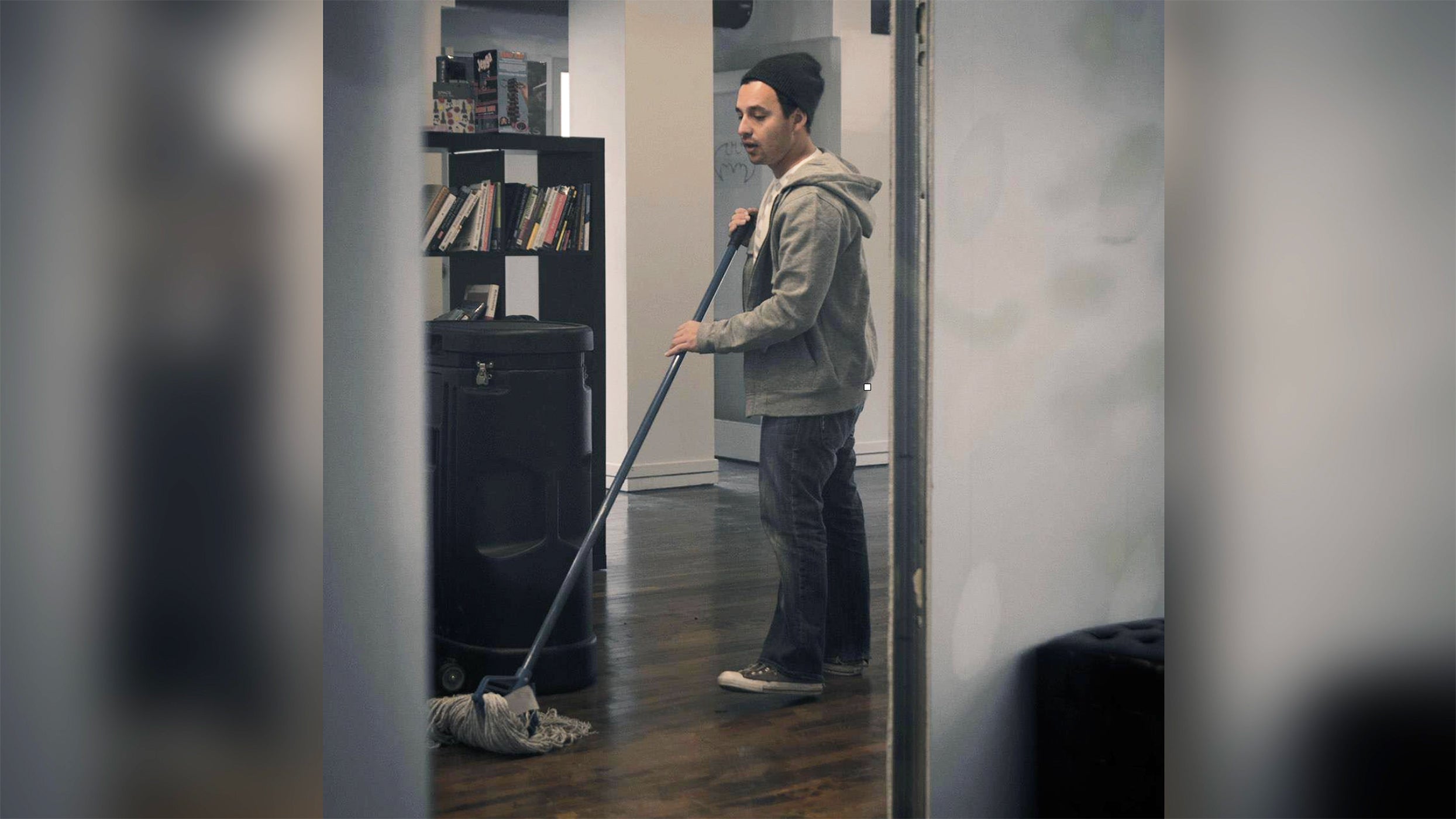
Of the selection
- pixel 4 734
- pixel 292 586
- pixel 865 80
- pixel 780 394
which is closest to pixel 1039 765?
pixel 780 394

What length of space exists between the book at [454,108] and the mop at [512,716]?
1983mm

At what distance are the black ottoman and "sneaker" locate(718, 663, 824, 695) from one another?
1.09 metres

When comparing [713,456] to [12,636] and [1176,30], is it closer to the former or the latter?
[1176,30]

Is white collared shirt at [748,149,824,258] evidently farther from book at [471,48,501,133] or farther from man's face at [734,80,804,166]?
book at [471,48,501,133]

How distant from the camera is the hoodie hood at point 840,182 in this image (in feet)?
10.6

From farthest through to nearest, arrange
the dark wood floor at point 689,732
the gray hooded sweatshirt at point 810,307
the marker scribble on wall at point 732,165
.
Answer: the marker scribble on wall at point 732,165, the gray hooded sweatshirt at point 810,307, the dark wood floor at point 689,732

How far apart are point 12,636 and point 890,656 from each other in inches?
55.3

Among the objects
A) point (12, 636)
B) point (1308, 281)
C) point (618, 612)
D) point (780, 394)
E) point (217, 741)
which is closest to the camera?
point (12, 636)

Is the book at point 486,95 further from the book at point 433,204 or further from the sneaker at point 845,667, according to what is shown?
the sneaker at point 845,667

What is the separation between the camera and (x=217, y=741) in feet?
5.13

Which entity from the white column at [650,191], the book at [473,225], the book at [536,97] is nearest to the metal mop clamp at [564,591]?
the book at [473,225]

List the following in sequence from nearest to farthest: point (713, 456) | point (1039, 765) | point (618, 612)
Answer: point (1039, 765)
point (618, 612)
point (713, 456)

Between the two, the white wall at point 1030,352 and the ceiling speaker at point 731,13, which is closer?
the white wall at point 1030,352

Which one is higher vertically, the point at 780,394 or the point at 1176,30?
the point at 1176,30
